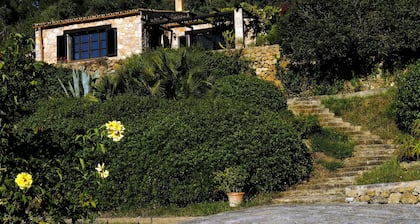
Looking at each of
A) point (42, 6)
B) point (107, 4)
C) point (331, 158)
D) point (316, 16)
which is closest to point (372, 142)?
point (331, 158)

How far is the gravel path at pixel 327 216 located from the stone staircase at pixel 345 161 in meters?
4.96

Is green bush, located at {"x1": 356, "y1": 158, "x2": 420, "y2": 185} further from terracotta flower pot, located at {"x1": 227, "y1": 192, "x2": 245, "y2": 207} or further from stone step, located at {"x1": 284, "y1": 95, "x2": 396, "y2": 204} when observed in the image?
terracotta flower pot, located at {"x1": 227, "y1": 192, "x2": 245, "y2": 207}

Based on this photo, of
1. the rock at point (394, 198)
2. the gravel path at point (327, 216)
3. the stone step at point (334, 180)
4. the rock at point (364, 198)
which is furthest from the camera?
the stone step at point (334, 180)

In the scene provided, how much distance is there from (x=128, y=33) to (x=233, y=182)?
16.7 metres

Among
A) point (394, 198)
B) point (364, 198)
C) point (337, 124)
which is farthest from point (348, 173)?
point (337, 124)

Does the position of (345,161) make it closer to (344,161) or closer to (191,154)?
(344,161)

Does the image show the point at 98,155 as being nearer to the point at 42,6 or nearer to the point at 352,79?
the point at 352,79

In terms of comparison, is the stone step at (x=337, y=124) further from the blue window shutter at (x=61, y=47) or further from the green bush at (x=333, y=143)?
the blue window shutter at (x=61, y=47)

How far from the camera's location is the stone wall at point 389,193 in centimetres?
1130

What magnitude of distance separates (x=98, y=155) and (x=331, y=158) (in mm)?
5882

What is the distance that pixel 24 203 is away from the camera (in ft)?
17.2

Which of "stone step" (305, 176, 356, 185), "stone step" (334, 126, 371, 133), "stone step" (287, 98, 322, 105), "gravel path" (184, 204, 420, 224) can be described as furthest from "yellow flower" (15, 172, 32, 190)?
"stone step" (287, 98, 322, 105)

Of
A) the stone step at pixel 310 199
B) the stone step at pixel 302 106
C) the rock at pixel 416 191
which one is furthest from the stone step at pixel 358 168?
the stone step at pixel 302 106

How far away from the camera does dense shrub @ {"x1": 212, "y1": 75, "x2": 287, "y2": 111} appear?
717 inches
